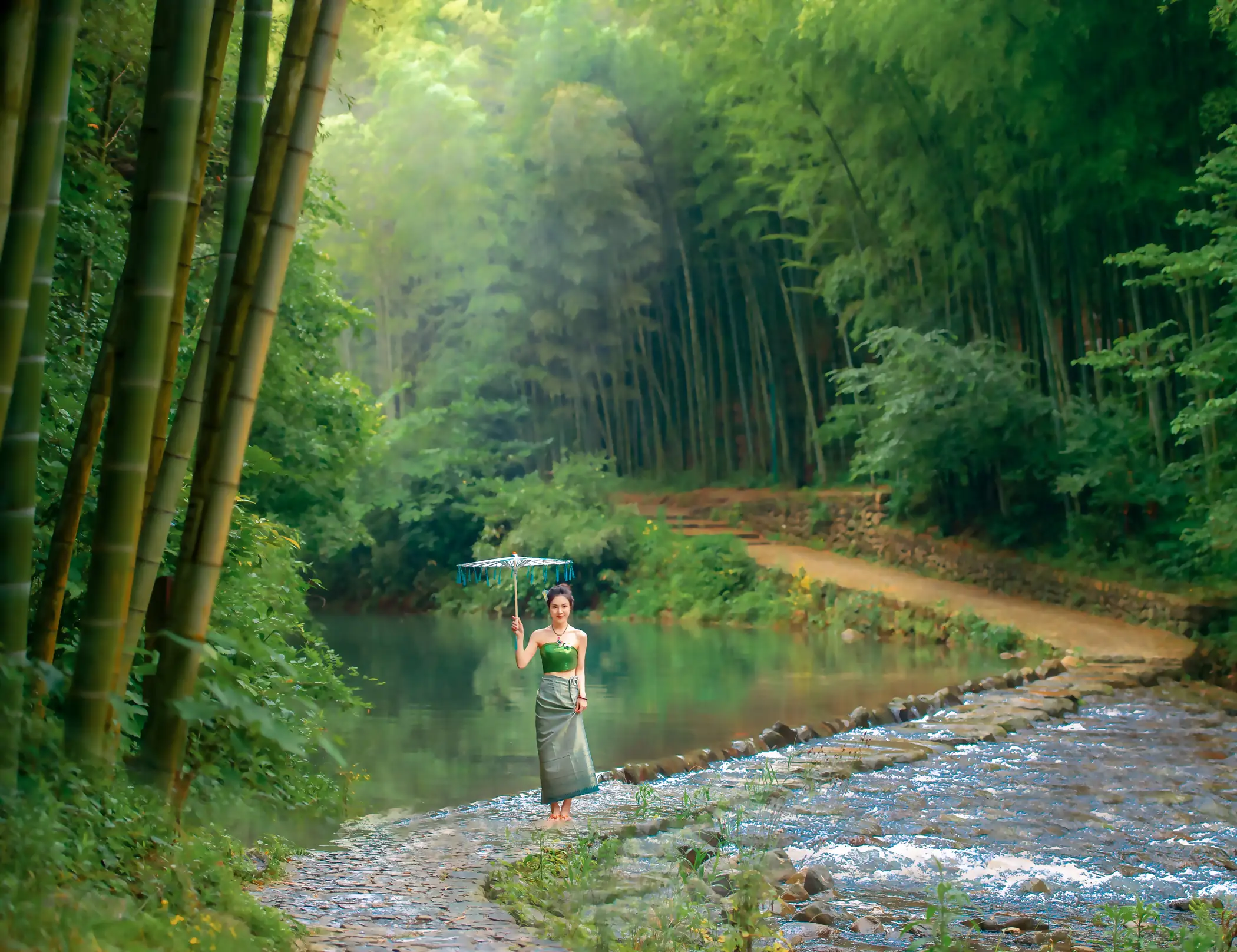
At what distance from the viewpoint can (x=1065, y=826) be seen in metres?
5.41

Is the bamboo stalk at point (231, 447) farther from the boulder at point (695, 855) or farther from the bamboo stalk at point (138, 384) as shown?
the boulder at point (695, 855)

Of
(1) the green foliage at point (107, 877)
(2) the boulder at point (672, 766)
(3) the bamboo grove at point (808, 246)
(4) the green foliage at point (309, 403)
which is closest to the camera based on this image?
(1) the green foliage at point (107, 877)

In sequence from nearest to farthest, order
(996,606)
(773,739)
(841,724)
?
1. (773,739)
2. (841,724)
3. (996,606)

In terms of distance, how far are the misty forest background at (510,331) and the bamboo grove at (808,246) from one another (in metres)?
0.07

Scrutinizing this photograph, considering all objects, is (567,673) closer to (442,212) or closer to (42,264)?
(42,264)

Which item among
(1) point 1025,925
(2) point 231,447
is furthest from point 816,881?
(2) point 231,447

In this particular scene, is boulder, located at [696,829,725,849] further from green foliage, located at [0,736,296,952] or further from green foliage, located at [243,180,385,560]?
green foliage, located at [243,180,385,560]

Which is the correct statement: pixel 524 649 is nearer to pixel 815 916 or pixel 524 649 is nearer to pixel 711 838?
pixel 711 838

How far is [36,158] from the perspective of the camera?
2732 millimetres

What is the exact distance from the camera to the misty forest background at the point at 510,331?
271 centimetres

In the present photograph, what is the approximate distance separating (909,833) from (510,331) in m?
17.4

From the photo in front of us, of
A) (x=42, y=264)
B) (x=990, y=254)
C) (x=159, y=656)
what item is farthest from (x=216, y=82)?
(x=990, y=254)

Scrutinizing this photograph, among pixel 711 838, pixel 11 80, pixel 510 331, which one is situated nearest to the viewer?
pixel 11 80

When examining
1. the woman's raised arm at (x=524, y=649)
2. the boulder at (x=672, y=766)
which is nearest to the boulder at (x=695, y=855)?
the woman's raised arm at (x=524, y=649)
